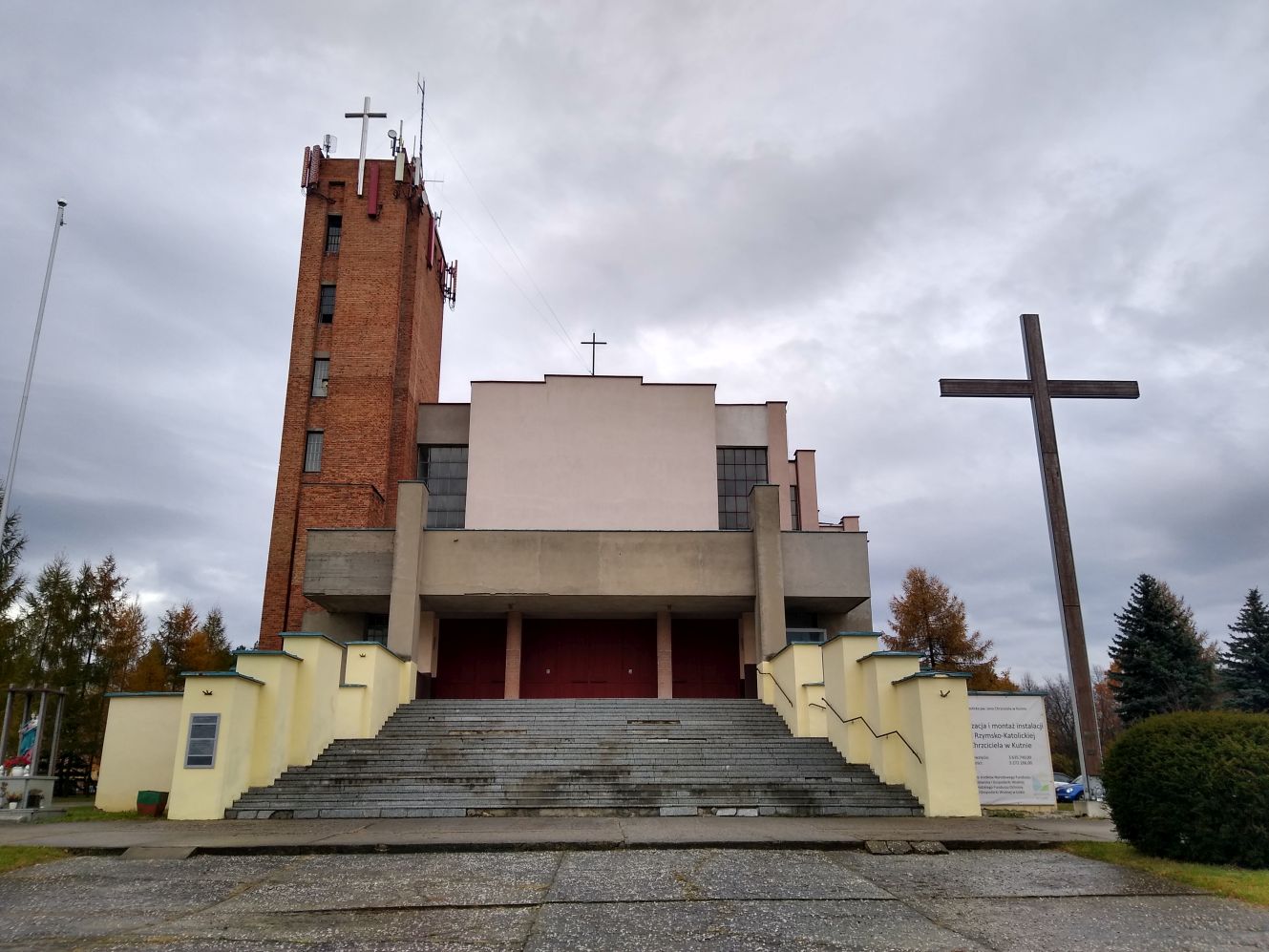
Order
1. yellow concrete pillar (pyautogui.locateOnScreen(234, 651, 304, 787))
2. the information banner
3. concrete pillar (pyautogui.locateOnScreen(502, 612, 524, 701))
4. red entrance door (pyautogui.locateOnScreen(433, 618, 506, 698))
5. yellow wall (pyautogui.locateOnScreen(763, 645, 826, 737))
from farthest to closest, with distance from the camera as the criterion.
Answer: red entrance door (pyautogui.locateOnScreen(433, 618, 506, 698)) → concrete pillar (pyautogui.locateOnScreen(502, 612, 524, 701)) → yellow wall (pyautogui.locateOnScreen(763, 645, 826, 737)) → the information banner → yellow concrete pillar (pyautogui.locateOnScreen(234, 651, 304, 787))

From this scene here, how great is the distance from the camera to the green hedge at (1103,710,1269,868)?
325 inches

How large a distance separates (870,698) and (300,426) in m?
22.2

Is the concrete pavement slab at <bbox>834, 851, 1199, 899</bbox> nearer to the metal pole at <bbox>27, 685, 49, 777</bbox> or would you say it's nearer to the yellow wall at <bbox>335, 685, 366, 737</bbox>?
the yellow wall at <bbox>335, 685, 366, 737</bbox>

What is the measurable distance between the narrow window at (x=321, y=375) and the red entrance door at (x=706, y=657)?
49.3 ft

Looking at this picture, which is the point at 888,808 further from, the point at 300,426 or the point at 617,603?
the point at 300,426

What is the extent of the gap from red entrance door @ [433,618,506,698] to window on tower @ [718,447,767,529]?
9.00 m

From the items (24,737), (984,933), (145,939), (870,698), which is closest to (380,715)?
(24,737)

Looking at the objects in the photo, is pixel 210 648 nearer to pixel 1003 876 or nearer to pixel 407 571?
pixel 407 571

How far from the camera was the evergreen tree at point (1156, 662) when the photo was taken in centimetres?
3328

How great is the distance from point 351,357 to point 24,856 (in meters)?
23.1

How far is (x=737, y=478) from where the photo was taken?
3238cm

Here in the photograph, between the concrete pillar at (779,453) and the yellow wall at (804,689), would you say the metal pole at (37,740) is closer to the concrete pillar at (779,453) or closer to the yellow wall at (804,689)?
the yellow wall at (804,689)

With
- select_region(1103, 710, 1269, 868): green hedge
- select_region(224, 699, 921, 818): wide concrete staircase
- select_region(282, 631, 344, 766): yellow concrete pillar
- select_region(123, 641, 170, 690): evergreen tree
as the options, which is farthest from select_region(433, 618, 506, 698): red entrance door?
select_region(1103, 710, 1269, 868): green hedge

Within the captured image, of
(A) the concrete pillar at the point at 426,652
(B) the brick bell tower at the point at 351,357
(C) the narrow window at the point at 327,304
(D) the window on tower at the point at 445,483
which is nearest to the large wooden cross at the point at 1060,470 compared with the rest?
(A) the concrete pillar at the point at 426,652
